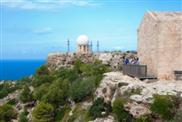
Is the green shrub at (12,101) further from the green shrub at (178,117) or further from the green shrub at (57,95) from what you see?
the green shrub at (178,117)

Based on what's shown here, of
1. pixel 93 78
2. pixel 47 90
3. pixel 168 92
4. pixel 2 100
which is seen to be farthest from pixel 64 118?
pixel 2 100

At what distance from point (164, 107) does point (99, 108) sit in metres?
6.80

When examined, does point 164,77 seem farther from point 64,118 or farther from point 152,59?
point 64,118

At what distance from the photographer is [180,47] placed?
30438 millimetres

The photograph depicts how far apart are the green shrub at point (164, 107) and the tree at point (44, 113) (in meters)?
15.9

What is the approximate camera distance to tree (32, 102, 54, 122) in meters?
39.2

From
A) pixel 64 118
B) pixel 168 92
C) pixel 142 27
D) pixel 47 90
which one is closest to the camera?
pixel 168 92

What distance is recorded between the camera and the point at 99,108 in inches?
1214

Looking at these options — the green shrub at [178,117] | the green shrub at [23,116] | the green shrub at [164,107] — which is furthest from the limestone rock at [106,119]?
the green shrub at [23,116]

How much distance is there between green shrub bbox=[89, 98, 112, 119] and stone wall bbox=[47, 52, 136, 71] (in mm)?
16397

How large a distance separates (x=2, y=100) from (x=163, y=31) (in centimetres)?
2850

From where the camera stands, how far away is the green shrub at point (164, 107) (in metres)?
25.0

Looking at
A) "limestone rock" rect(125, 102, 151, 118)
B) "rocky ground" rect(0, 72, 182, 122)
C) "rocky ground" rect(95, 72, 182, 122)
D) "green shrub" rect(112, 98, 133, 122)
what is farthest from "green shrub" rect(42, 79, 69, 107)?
"limestone rock" rect(125, 102, 151, 118)

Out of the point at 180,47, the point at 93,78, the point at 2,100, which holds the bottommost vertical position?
the point at 2,100
